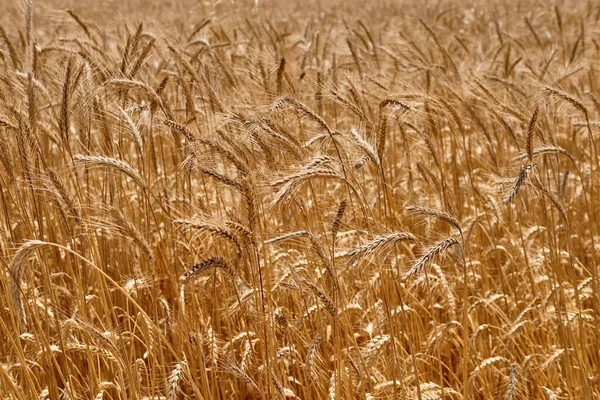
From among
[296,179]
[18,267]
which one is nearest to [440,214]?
[296,179]

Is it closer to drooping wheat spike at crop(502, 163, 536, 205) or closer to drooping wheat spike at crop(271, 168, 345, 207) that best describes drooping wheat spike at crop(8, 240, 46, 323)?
drooping wheat spike at crop(271, 168, 345, 207)

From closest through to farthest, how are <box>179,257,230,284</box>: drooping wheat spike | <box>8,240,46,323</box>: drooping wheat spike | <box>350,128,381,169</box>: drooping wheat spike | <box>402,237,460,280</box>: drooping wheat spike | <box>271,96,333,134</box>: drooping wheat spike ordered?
<box>8,240,46,323</box>: drooping wheat spike, <box>179,257,230,284</box>: drooping wheat spike, <box>402,237,460,280</box>: drooping wheat spike, <box>350,128,381,169</box>: drooping wheat spike, <box>271,96,333,134</box>: drooping wheat spike

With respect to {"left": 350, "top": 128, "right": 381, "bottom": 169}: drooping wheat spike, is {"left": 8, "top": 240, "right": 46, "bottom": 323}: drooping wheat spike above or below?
below

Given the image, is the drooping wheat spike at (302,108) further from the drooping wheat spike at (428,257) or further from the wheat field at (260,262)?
the drooping wheat spike at (428,257)

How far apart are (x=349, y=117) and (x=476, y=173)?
3.83ft

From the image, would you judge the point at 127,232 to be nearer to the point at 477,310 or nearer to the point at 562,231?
the point at 477,310

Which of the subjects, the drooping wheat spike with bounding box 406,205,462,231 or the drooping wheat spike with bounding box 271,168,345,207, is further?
the drooping wheat spike with bounding box 406,205,462,231

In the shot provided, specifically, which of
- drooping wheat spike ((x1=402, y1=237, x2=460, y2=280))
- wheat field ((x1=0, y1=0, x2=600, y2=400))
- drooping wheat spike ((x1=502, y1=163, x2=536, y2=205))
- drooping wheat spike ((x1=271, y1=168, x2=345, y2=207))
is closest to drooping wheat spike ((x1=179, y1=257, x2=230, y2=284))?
wheat field ((x1=0, y1=0, x2=600, y2=400))

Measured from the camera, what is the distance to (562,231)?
373cm

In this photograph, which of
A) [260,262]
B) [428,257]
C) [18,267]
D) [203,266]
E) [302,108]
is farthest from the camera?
[260,262]

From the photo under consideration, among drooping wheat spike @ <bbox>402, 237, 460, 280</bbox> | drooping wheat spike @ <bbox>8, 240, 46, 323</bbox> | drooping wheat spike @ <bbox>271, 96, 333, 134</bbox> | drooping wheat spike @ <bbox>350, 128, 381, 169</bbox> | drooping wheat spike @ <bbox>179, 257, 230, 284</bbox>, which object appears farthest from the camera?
drooping wheat spike @ <bbox>271, 96, 333, 134</bbox>

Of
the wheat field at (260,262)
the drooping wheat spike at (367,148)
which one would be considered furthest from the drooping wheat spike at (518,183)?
the drooping wheat spike at (367,148)

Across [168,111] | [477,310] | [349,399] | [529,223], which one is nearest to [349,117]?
[529,223]

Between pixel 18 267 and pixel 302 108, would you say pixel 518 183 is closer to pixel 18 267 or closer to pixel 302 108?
pixel 302 108
